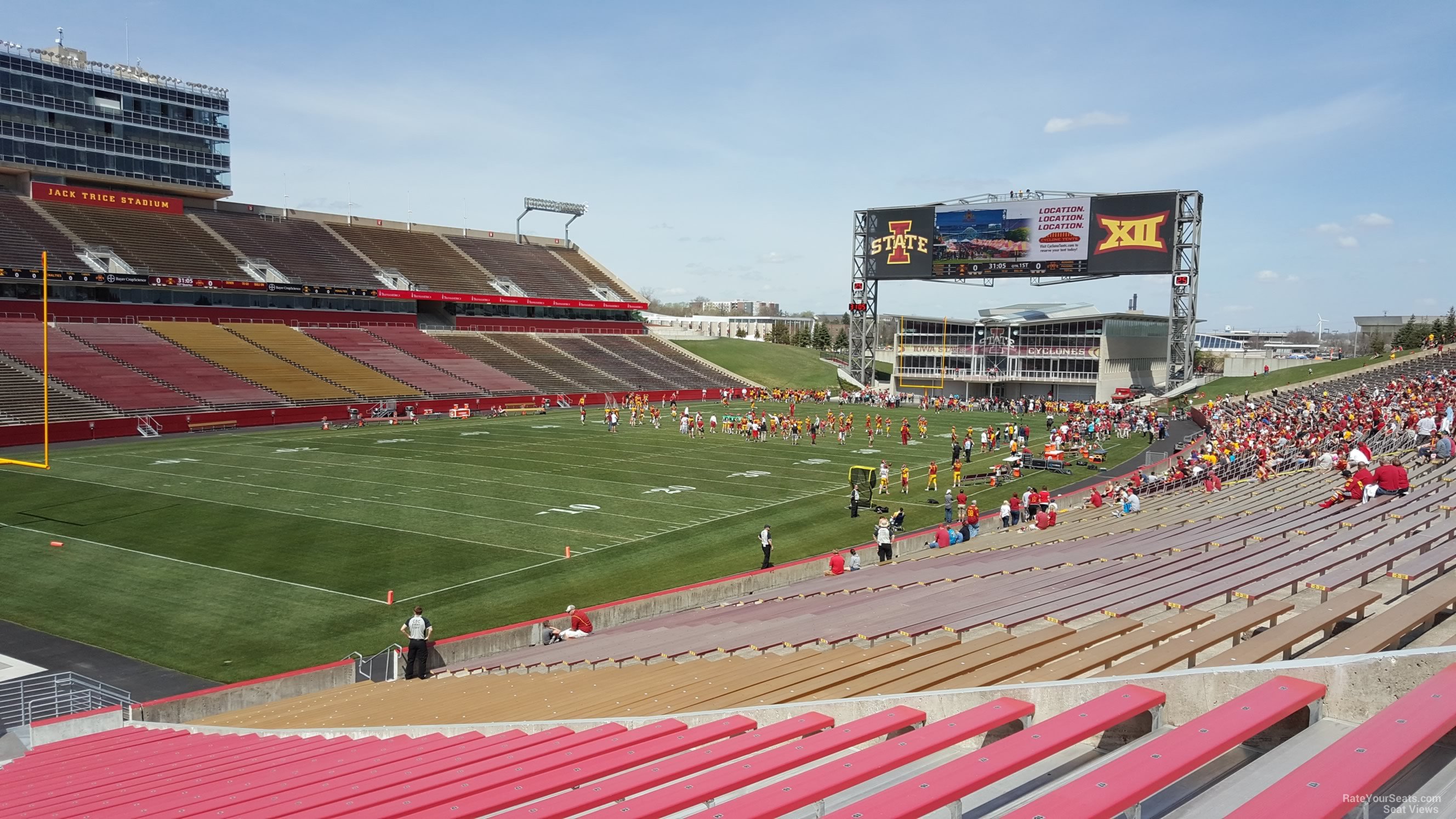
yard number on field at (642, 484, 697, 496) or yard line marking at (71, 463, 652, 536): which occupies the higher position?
yard number on field at (642, 484, 697, 496)

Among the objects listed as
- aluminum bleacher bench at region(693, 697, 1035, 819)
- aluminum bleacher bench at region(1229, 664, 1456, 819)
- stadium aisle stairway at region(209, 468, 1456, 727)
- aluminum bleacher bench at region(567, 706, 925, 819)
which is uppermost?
aluminum bleacher bench at region(1229, 664, 1456, 819)

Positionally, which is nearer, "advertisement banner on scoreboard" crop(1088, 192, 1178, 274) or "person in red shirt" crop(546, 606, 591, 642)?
"person in red shirt" crop(546, 606, 591, 642)

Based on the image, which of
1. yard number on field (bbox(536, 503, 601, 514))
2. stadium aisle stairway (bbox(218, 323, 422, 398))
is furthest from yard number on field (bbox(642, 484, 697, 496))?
stadium aisle stairway (bbox(218, 323, 422, 398))

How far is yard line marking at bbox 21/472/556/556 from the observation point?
71.8 feet

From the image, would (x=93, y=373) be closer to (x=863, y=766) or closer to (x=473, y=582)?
(x=473, y=582)

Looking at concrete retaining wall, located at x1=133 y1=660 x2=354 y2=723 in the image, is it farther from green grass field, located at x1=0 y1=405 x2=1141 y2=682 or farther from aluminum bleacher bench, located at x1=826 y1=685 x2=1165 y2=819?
aluminum bleacher bench, located at x1=826 y1=685 x2=1165 y2=819

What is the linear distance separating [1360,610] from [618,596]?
44.3 feet

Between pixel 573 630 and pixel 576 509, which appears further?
pixel 576 509

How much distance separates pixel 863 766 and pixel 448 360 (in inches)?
2401

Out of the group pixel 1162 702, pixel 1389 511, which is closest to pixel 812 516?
pixel 1389 511

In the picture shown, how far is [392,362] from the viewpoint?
190ft

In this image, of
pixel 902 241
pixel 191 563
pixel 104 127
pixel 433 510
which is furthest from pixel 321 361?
pixel 902 241

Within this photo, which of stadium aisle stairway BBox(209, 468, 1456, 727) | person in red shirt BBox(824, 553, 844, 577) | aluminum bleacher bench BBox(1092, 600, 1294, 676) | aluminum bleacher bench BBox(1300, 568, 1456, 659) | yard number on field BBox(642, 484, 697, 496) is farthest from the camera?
yard number on field BBox(642, 484, 697, 496)

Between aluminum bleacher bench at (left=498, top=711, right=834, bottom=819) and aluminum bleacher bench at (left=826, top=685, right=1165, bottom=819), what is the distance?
1.02m
